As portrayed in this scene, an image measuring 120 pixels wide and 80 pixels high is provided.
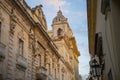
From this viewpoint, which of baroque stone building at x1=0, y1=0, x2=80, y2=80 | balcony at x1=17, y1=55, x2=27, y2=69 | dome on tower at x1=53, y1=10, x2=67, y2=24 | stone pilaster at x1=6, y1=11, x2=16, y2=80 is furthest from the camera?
dome on tower at x1=53, y1=10, x2=67, y2=24

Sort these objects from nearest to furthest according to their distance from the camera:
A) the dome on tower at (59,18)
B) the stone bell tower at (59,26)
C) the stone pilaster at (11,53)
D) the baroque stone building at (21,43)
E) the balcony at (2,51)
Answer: the balcony at (2,51) → the baroque stone building at (21,43) → the stone pilaster at (11,53) → the stone bell tower at (59,26) → the dome on tower at (59,18)

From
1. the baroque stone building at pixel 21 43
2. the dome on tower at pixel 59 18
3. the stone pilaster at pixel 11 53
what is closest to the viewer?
the baroque stone building at pixel 21 43

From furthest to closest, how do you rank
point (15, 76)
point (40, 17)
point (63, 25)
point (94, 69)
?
point (63, 25) → point (40, 17) → point (15, 76) → point (94, 69)

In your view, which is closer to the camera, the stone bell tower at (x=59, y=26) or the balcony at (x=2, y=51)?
the balcony at (x=2, y=51)

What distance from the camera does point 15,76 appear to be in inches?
653

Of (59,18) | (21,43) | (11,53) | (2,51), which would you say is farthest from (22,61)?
(59,18)

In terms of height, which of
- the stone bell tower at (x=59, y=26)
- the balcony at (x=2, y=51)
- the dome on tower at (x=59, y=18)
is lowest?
the balcony at (x=2, y=51)

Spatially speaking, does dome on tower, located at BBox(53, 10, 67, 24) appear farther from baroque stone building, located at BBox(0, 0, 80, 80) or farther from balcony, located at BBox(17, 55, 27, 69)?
balcony, located at BBox(17, 55, 27, 69)

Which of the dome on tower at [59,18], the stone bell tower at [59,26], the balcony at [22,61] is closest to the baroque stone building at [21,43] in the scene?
the balcony at [22,61]

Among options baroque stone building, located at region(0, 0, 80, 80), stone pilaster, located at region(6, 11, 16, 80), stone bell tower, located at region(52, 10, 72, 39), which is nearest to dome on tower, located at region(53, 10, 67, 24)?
stone bell tower, located at region(52, 10, 72, 39)

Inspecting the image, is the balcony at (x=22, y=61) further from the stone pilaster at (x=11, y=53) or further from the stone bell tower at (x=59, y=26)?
the stone bell tower at (x=59, y=26)

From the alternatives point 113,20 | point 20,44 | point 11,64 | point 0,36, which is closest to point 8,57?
point 11,64

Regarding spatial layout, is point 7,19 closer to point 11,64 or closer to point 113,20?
point 11,64

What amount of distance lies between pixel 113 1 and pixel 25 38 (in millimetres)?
14216
